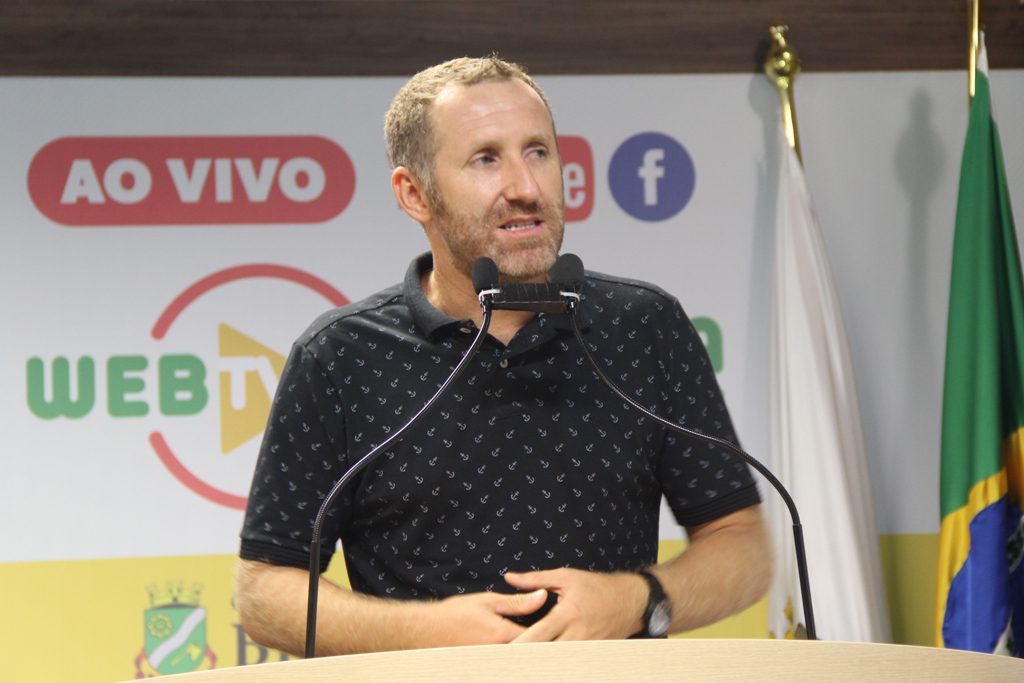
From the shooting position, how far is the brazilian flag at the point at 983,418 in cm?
274

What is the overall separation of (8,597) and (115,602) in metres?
A: 0.26

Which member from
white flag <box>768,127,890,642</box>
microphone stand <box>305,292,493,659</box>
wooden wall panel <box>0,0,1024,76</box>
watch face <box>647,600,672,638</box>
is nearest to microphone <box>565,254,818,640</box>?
microphone stand <box>305,292,493,659</box>

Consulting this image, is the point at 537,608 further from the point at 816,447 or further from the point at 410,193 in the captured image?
the point at 816,447

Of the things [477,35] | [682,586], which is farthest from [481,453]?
[477,35]

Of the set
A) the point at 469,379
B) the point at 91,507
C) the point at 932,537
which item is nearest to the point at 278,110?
the point at 91,507

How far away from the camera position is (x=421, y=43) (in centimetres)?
307

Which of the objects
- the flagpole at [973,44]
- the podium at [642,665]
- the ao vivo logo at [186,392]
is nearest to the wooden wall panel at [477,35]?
the flagpole at [973,44]

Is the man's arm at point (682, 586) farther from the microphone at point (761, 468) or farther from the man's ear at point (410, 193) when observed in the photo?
the man's ear at point (410, 193)

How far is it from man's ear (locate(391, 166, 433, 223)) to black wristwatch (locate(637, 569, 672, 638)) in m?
0.65

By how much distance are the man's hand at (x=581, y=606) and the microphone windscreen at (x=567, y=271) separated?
1.12 ft

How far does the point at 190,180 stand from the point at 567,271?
194cm

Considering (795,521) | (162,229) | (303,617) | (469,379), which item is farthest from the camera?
(162,229)

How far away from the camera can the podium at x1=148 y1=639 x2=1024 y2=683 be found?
90 cm

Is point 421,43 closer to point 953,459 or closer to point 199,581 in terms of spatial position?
point 199,581
